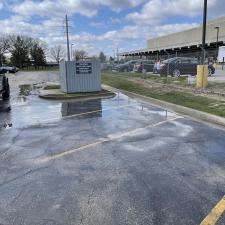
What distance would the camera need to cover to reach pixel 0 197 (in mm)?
4969

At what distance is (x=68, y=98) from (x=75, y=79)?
2.17 metres

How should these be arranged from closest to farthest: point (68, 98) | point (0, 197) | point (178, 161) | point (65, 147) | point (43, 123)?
point (0, 197), point (178, 161), point (65, 147), point (43, 123), point (68, 98)

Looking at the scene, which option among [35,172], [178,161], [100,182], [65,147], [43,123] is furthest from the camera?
[43,123]

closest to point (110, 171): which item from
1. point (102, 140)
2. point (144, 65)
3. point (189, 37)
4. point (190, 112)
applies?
point (102, 140)

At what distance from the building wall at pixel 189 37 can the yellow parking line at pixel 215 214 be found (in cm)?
6382

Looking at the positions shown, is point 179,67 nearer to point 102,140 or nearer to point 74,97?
point 74,97

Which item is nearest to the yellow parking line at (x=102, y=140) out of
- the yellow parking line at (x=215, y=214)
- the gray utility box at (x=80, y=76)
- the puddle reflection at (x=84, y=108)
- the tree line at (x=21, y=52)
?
the puddle reflection at (x=84, y=108)

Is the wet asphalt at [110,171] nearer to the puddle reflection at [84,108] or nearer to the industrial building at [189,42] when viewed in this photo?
the puddle reflection at [84,108]

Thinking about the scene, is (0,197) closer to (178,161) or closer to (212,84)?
(178,161)

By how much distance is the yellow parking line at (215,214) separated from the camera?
4156 mm

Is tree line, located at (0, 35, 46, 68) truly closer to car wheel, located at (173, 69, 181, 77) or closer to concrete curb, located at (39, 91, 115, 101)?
car wheel, located at (173, 69, 181, 77)

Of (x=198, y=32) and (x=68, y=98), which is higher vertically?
(x=198, y=32)

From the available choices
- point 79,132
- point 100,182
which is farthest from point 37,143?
point 100,182

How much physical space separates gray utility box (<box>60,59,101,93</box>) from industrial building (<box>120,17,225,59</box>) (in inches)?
1571
